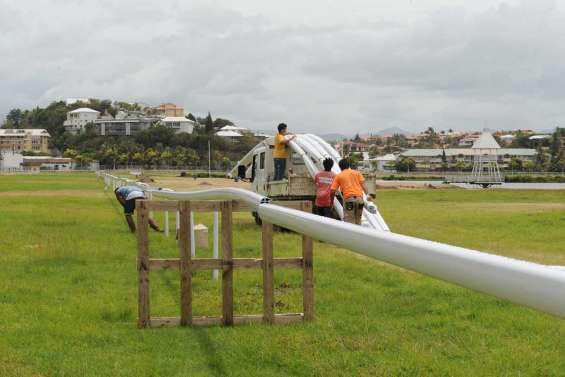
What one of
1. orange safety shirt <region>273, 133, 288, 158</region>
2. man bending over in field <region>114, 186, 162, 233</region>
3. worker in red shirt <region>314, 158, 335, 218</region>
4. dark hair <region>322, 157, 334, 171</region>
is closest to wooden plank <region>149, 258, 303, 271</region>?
worker in red shirt <region>314, 158, 335, 218</region>

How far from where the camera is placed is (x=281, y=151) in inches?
822

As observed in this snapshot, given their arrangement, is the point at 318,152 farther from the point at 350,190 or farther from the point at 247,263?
the point at 247,263

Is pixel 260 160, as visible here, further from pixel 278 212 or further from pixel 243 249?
pixel 278 212

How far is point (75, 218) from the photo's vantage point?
23375 mm

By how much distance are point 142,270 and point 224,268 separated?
0.81 meters

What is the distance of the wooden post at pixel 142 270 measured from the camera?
785cm

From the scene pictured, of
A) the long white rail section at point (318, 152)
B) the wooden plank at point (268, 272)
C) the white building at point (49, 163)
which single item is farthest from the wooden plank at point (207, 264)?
the white building at point (49, 163)

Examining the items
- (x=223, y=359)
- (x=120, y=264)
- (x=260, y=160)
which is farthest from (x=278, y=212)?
(x=260, y=160)

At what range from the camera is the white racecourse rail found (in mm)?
2287

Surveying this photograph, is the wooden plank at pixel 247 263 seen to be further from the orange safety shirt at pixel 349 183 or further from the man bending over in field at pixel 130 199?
the man bending over in field at pixel 130 199

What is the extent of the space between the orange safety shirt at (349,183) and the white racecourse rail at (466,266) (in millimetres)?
11323

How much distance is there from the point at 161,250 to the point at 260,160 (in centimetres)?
876

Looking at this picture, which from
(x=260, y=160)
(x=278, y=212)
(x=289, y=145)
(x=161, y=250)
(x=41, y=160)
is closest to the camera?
(x=278, y=212)

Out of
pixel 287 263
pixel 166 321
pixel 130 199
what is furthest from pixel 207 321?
pixel 130 199
